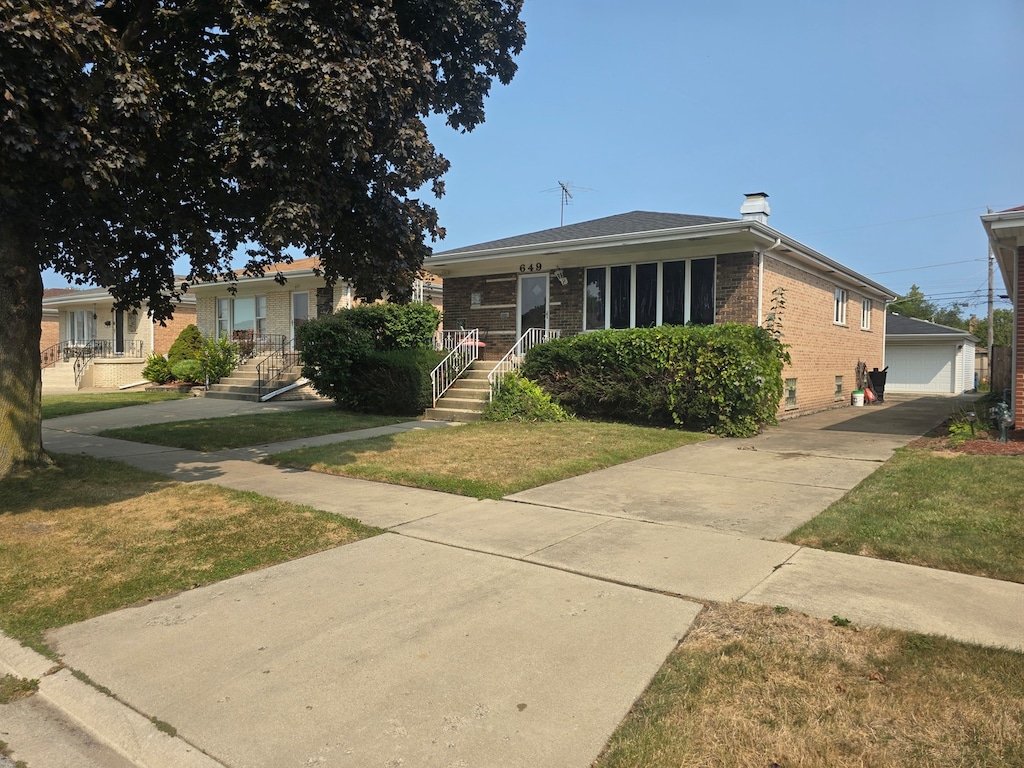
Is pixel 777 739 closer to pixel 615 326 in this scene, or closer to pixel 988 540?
pixel 988 540

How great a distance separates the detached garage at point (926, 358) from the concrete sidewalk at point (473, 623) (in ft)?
92.9

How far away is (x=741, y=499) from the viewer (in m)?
6.93

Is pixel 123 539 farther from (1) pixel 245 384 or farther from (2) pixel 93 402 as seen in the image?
(1) pixel 245 384

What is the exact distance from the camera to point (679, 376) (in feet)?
40.3

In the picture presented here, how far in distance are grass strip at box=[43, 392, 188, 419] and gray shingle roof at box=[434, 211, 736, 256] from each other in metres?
9.48

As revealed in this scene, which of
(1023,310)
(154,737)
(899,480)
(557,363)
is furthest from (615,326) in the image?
(154,737)

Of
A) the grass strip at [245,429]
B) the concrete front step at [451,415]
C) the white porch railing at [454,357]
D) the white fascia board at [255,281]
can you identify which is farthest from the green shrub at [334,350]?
the white fascia board at [255,281]

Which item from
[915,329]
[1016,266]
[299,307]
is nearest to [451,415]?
[1016,266]

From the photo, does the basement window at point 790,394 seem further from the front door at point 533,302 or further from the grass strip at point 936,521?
the grass strip at point 936,521

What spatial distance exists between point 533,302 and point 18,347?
11319 mm

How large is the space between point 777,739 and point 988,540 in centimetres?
358

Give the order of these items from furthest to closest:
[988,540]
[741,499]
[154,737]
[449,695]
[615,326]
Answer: [615,326]
[741,499]
[988,540]
[449,695]
[154,737]

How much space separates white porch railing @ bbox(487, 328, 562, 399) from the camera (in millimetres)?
14602

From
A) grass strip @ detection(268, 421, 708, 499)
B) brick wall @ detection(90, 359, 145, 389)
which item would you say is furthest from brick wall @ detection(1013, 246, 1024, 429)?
brick wall @ detection(90, 359, 145, 389)
